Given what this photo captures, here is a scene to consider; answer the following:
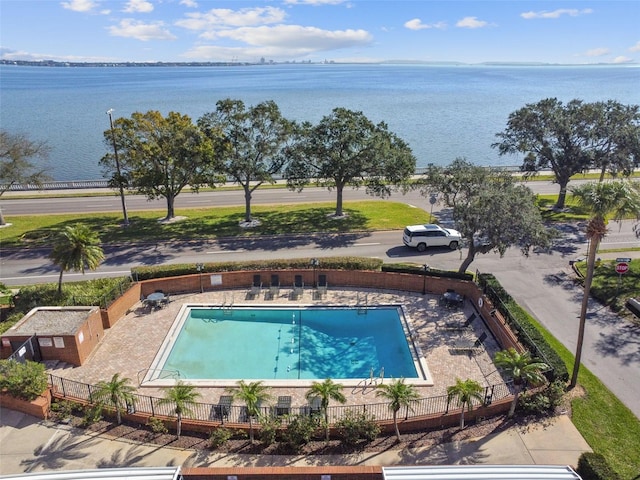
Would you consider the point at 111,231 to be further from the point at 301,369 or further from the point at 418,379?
the point at 418,379

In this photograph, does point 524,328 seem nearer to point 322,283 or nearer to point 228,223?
point 322,283

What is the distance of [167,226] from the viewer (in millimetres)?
36750

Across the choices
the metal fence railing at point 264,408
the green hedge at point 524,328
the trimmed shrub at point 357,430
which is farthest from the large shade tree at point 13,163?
the green hedge at point 524,328

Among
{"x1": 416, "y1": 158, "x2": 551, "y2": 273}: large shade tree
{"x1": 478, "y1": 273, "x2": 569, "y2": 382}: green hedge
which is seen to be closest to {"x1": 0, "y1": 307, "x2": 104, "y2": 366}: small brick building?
{"x1": 416, "y1": 158, "x2": 551, "y2": 273}: large shade tree

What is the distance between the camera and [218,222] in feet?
124

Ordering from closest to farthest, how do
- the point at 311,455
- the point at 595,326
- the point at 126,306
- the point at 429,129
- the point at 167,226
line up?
the point at 311,455
the point at 595,326
the point at 126,306
the point at 167,226
the point at 429,129

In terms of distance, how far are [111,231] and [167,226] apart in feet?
13.3

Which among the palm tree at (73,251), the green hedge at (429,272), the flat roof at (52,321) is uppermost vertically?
the palm tree at (73,251)

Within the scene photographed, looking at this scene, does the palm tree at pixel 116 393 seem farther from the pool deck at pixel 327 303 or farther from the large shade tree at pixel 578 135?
the large shade tree at pixel 578 135

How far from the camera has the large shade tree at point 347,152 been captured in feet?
114

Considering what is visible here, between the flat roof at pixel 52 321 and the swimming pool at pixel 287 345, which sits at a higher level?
the flat roof at pixel 52 321

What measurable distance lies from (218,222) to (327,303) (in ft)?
54.4

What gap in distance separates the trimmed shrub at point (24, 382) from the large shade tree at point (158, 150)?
20.4m

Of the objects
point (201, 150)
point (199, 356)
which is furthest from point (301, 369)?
point (201, 150)
